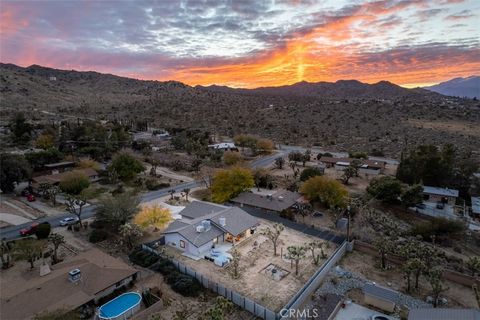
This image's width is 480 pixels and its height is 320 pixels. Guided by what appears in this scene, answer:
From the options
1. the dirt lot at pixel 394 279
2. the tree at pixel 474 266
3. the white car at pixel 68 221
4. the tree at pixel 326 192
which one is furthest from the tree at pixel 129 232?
the tree at pixel 474 266

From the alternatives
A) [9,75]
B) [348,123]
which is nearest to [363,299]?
[348,123]

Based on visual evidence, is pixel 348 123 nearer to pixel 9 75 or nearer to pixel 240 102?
pixel 240 102

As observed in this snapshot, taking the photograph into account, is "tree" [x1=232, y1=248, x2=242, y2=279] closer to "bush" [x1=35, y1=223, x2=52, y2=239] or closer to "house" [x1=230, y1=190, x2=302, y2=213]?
"house" [x1=230, y1=190, x2=302, y2=213]

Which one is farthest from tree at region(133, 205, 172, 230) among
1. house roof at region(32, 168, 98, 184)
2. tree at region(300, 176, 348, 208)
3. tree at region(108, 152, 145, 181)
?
house roof at region(32, 168, 98, 184)

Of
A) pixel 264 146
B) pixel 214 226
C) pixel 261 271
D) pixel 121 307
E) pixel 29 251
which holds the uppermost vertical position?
pixel 264 146

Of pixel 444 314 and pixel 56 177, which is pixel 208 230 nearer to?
pixel 444 314

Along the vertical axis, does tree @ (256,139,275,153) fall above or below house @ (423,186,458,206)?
above

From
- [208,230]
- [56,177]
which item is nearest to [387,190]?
[208,230]
